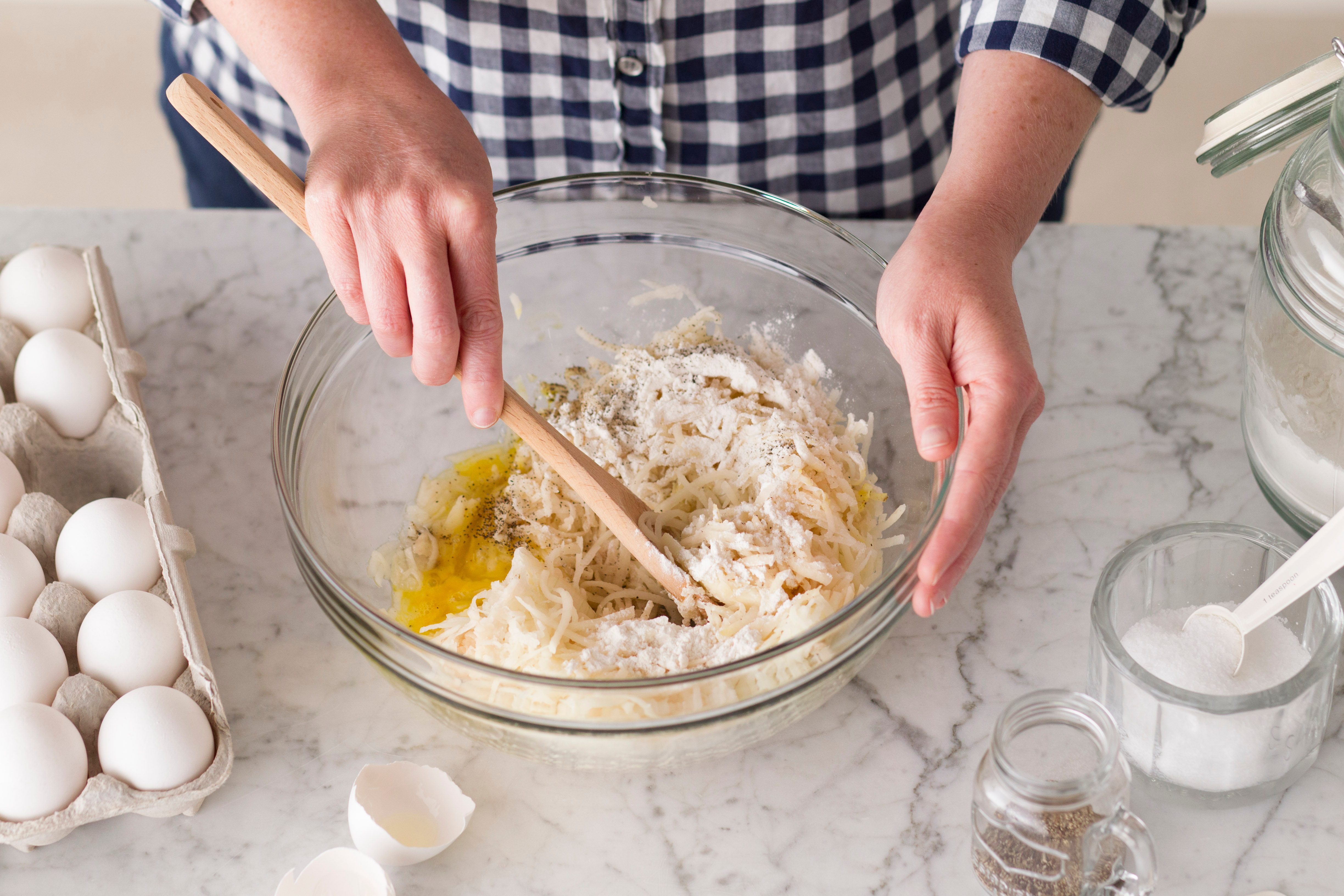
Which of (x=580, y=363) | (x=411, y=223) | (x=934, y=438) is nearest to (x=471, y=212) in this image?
(x=411, y=223)

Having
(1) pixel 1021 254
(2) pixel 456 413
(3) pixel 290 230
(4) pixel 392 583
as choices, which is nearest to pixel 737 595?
(4) pixel 392 583

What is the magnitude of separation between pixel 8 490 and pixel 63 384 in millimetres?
156

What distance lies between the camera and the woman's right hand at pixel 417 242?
1.10 meters

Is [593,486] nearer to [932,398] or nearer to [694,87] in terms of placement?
[932,398]

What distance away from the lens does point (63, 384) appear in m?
1.35

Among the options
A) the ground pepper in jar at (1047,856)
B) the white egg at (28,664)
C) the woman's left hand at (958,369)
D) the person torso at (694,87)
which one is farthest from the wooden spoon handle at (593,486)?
the person torso at (694,87)

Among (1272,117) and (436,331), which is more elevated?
(1272,117)

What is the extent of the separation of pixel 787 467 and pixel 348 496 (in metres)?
0.52

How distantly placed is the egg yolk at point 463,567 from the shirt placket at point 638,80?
1.84ft

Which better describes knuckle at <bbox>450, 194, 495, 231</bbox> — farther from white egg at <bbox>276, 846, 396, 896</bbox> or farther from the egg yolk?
white egg at <bbox>276, 846, 396, 896</bbox>

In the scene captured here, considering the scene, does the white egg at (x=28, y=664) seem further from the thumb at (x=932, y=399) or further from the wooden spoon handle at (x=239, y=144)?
the thumb at (x=932, y=399)

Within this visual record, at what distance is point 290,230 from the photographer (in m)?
1.70

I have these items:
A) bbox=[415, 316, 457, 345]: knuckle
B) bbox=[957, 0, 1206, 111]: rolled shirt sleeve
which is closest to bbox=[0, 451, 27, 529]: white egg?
bbox=[415, 316, 457, 345]: knuckle

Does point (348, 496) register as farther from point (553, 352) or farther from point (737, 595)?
point (737, 595)
